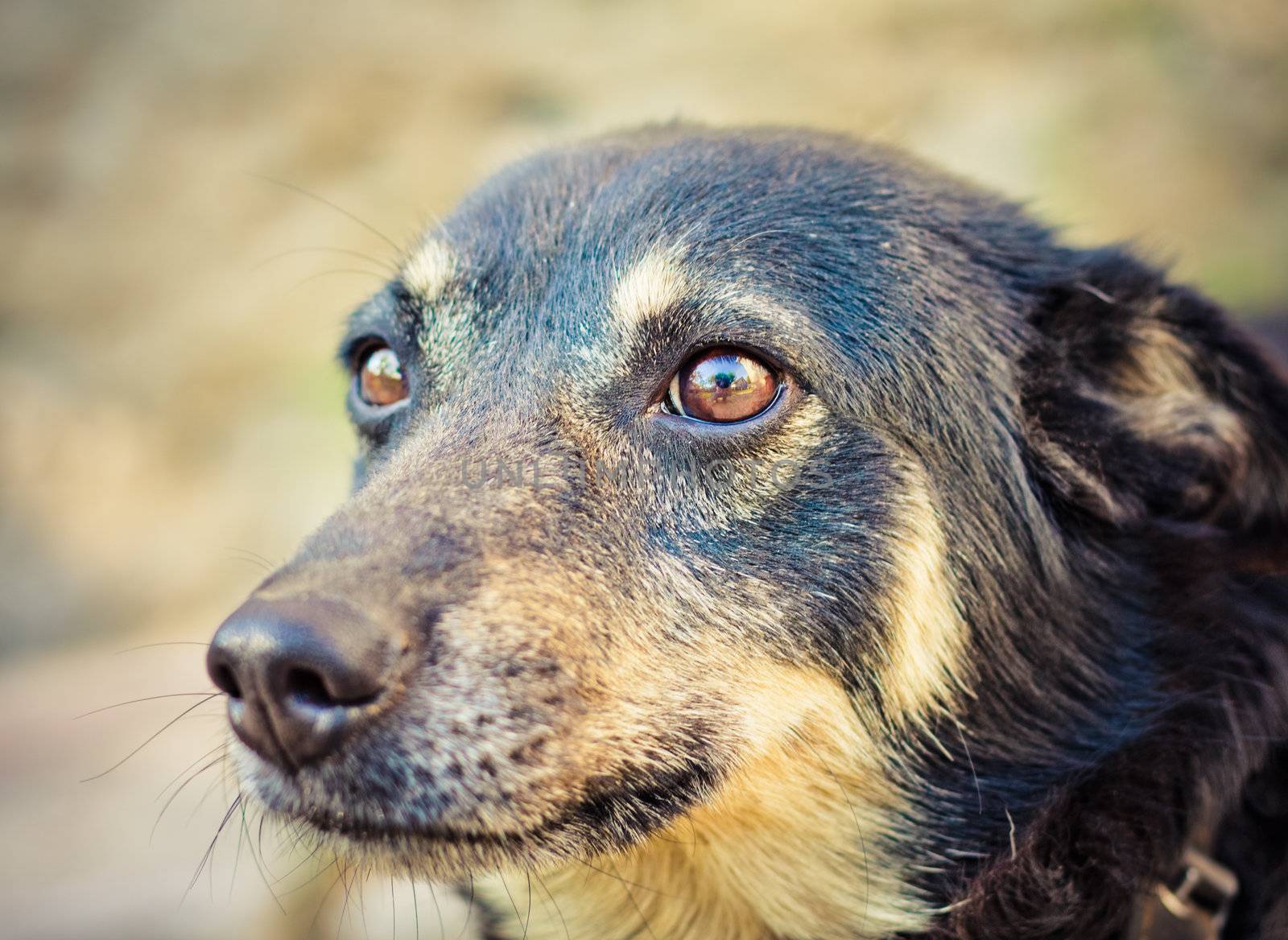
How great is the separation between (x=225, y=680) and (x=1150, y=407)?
223 centimetres

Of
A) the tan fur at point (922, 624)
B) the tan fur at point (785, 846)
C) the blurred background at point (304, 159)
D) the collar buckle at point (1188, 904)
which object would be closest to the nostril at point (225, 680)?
the tan fur at point (785, 846)

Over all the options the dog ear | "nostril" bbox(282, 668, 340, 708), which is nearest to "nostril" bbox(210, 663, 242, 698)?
"nostril" bbox(282, 668, 340, 708)

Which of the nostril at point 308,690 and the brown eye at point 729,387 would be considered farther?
the brown eye at point 729,387

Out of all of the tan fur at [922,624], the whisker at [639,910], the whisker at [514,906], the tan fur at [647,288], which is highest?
the tan fur at [647,288]

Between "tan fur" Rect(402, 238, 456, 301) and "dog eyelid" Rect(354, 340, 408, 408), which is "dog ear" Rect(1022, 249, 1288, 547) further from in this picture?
"dog eyelid" Rect(354, 340, 408, 408)

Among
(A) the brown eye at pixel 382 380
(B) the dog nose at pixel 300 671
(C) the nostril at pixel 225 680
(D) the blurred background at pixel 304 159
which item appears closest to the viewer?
(B) the dog nose at pixel 300 671

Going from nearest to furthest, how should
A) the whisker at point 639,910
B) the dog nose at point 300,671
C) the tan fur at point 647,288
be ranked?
the dog nose at point 300,671
the tan fur at point 647,288
the whisker at point 639,910

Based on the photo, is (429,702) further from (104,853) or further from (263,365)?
(263,365)

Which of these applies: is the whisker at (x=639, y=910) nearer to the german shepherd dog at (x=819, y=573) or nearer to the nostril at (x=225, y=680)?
the german shepherd dog at (x=819, y=573)

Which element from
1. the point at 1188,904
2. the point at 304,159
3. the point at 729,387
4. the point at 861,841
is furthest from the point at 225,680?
the point at 304,159

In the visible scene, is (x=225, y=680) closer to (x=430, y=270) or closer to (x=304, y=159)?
(x=430, y=270)

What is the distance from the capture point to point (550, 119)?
338 inches

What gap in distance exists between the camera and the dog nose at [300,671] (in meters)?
1.79

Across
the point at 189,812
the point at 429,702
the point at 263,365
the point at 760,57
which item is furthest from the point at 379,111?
the point at 429,702
